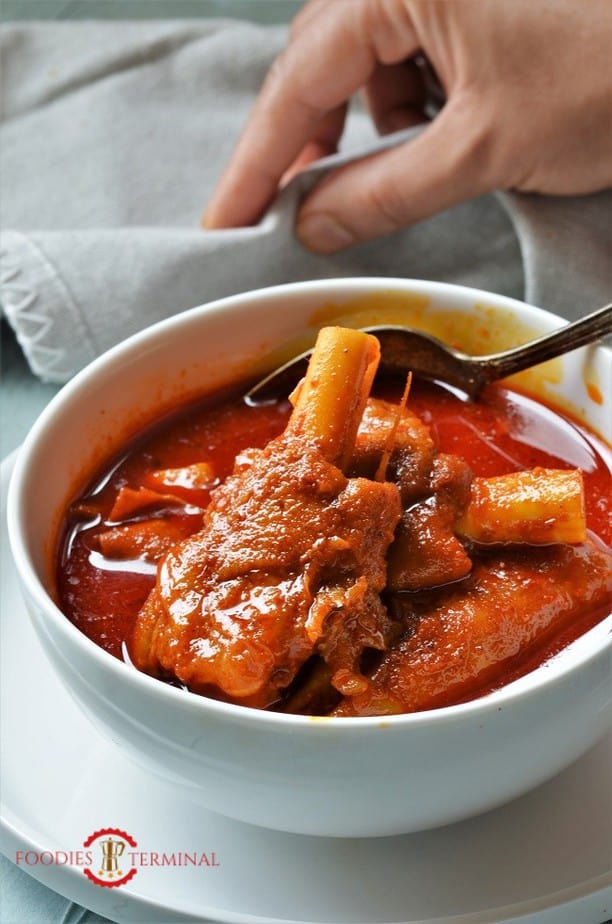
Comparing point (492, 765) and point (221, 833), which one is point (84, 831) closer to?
point (221, 833)

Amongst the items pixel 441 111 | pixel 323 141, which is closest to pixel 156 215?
pixel 323 141

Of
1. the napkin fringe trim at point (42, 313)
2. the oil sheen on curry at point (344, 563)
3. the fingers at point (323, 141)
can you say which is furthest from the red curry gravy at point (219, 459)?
the fingers at point (323, 141)

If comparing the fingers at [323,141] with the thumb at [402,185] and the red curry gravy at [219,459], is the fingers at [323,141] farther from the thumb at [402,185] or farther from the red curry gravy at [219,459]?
the red curry gravy at [219,459]

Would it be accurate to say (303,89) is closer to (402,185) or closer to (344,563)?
(402,185)

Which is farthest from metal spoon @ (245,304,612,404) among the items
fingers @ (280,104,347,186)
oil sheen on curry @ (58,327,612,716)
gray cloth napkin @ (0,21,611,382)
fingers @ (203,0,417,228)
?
fingers @ (280,104,347,186)

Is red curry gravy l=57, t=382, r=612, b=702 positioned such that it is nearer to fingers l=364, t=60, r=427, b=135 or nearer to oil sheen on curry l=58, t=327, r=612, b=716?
oil sheen on curry l=58, t=327, r=612, b=716
